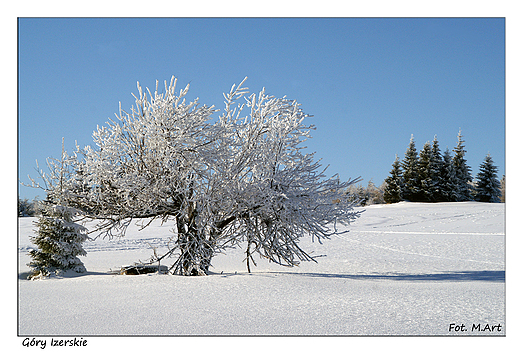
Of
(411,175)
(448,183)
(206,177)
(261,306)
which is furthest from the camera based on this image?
(411,175)

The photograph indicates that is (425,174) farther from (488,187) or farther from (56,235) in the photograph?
(56,235)

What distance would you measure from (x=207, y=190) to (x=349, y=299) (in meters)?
3.34

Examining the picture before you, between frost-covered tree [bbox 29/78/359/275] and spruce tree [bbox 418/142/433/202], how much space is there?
33.9 metres

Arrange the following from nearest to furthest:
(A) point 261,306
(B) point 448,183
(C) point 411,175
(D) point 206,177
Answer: (A) point 261,306, (D) point 206,177, (B) point 448,183, (C) point 411,175

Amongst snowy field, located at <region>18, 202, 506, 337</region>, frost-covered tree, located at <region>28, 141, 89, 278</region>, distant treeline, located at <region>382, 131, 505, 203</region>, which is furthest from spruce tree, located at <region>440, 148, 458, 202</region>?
frost-covered tree, located at <region>28, 141, 89, 278</region>

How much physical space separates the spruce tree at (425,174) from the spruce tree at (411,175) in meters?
0.34

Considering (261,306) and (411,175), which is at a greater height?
(411,175)

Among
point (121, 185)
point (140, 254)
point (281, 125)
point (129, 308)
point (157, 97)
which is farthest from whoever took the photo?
point (140, 254)

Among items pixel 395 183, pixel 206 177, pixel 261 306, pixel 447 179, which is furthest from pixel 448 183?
pixel 261 306

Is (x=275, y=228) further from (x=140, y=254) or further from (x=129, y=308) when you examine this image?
(x=140, y=254)

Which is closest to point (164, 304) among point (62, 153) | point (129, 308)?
point (129, 308)

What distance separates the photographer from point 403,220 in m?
25.9

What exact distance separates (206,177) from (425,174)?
36.4m

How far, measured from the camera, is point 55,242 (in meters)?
8.61
